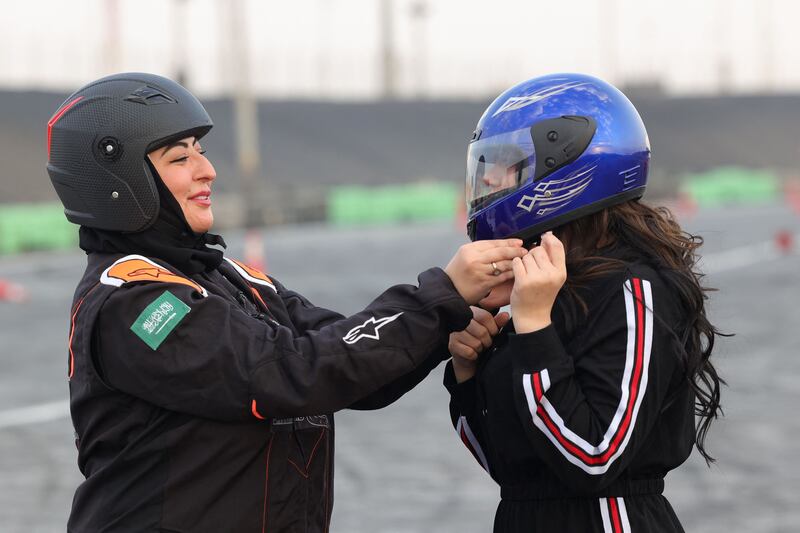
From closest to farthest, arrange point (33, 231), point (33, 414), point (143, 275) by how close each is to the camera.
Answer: point (143, 275)
point (33, 414)
point (33, 231)

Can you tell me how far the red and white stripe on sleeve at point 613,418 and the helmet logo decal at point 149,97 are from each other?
1.25m

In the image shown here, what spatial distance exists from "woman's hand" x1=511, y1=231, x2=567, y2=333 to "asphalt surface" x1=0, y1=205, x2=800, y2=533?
1184 mm

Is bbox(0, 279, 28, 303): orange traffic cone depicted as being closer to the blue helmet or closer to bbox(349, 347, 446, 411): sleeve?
bbox(349, 347, 446, 411): sleeve

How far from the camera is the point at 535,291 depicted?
282 cm

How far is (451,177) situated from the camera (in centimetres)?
6178

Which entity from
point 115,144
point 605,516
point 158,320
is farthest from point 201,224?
point 605,516

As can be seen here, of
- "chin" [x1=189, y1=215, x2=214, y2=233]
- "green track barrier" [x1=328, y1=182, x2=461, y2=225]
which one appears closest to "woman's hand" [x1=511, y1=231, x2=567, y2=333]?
"chin" [x1=189, y1=215, x2=214, y2=233]

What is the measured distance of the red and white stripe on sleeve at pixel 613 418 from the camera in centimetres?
275

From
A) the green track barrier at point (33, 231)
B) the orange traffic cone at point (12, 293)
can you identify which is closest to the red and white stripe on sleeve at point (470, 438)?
the orange traffic cone at point (12, 293)

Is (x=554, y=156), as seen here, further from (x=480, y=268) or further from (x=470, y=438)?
(x=470, y=438)

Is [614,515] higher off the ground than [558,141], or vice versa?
[558,141]

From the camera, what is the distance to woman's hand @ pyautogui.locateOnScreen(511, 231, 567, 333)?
111 inches

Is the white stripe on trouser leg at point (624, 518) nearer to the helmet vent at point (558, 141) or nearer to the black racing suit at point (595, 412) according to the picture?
the black racing suit at point (595, 412)

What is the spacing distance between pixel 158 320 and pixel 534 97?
1.12m
